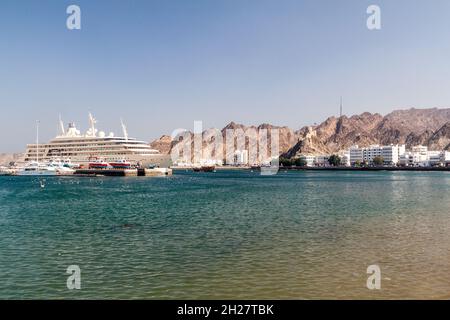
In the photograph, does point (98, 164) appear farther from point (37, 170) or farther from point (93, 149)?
point (37, 170)

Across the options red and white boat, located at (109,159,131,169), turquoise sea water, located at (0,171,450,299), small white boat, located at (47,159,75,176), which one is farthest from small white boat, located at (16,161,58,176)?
turquoise sea water, located at (0,171,450,299)

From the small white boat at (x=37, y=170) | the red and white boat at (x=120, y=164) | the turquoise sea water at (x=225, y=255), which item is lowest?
the turquoise sea water at (x=225, y=255)

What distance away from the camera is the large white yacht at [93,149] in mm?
144625

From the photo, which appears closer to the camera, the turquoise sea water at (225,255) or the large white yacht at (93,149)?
the turquoise sea water at (225,255)

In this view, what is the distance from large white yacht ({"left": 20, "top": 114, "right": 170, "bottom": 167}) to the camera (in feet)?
474

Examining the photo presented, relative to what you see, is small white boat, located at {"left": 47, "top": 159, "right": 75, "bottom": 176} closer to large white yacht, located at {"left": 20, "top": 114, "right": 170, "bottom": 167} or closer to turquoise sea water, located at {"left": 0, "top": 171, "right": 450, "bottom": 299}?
large white yacht, located at {"left": 20, "top": 114, "right": 170, "bottom": 167}

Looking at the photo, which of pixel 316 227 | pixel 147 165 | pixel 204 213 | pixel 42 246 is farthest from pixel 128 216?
pixel 147 165

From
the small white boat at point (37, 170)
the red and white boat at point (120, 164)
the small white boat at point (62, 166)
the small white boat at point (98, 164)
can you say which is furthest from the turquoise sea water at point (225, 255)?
the small white boat at point (37, 170)

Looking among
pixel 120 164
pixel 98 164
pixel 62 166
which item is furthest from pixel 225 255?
pixel 62 166

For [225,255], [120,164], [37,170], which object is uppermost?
[120,164]

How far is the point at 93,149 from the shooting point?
147 metres

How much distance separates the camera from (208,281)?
16.0m

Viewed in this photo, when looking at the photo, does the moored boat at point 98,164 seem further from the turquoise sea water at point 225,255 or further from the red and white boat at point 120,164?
the turquoise sea water at point 225,255
